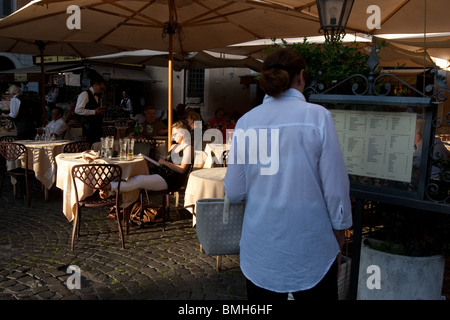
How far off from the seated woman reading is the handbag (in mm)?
2891

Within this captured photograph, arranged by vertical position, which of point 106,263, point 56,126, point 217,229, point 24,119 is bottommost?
point 106,263

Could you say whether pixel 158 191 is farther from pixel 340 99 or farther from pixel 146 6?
pixel 340 99

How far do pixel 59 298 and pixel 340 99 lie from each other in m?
2.72

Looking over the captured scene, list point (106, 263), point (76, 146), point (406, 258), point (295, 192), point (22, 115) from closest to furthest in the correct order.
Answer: point (295, 192), point (406, 258), point (106, 263), point (76, 146), point (22, 115)

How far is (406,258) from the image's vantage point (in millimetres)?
2852

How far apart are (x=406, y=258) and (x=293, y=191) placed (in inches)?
58.1

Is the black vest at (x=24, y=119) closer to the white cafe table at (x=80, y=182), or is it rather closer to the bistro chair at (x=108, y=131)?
the bistro chair at (x=108, y=131)

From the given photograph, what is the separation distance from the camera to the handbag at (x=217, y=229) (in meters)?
2.36

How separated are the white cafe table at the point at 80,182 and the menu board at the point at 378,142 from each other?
3114 millimetres

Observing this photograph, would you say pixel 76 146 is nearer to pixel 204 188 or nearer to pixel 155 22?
pixel 155 22

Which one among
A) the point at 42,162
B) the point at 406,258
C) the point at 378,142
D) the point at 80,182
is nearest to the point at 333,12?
the point at 378,142

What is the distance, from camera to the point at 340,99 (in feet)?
8.95

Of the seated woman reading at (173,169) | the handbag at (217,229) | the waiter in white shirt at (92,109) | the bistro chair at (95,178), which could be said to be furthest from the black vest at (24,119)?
the handbag at (217,229)

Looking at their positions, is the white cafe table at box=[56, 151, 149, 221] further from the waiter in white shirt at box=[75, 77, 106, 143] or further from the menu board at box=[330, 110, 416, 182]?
the menu board at box=[330, 110, 416, 182]
